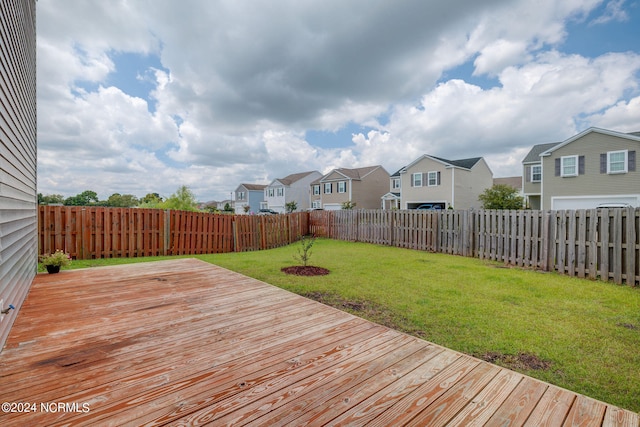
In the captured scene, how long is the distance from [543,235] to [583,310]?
11.5 ft

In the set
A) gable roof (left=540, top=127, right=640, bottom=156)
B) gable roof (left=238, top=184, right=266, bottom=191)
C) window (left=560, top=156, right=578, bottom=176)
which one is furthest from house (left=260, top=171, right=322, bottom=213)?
gable roof (left=540, top=127, right=640, bottom=156)

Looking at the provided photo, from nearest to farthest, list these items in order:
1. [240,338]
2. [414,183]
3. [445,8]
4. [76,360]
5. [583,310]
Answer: [76,360], [240,338], [583,310], [445,8], [414,183]

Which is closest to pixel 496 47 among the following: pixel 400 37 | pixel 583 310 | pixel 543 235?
pixel 400 37

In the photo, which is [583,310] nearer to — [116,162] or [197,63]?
[197,63]

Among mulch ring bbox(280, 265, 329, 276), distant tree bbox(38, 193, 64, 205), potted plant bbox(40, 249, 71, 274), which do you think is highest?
distant tree bbox(38, 193, 64, 205)

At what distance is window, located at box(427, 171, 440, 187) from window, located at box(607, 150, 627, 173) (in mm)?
10844

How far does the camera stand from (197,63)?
1051cm

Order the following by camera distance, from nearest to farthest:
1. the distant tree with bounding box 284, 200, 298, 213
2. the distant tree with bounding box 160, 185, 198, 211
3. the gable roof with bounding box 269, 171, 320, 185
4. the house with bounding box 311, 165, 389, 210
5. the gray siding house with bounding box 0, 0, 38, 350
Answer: the gray siding house with bounding box 0, 0, 38, 350
the distant tree with bounding box 160, 185, 198, 211
the house with bounding box 311, 165, 389, 210
the distant tree with bounding box 284, 200, 298, 213
the gable roof with bounding box 269, 171, 320, 185

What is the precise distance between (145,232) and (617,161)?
81.7 feet

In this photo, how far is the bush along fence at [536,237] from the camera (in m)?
5.58

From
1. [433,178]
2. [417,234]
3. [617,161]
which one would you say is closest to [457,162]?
[433,178]

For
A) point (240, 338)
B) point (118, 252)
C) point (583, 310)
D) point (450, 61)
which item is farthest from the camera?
point (450, 61)

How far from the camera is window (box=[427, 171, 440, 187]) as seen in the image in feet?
82.2

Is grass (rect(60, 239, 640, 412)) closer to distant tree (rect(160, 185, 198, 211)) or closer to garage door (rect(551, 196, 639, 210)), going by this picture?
distant tree (rect(160, 185, 198, 211))
